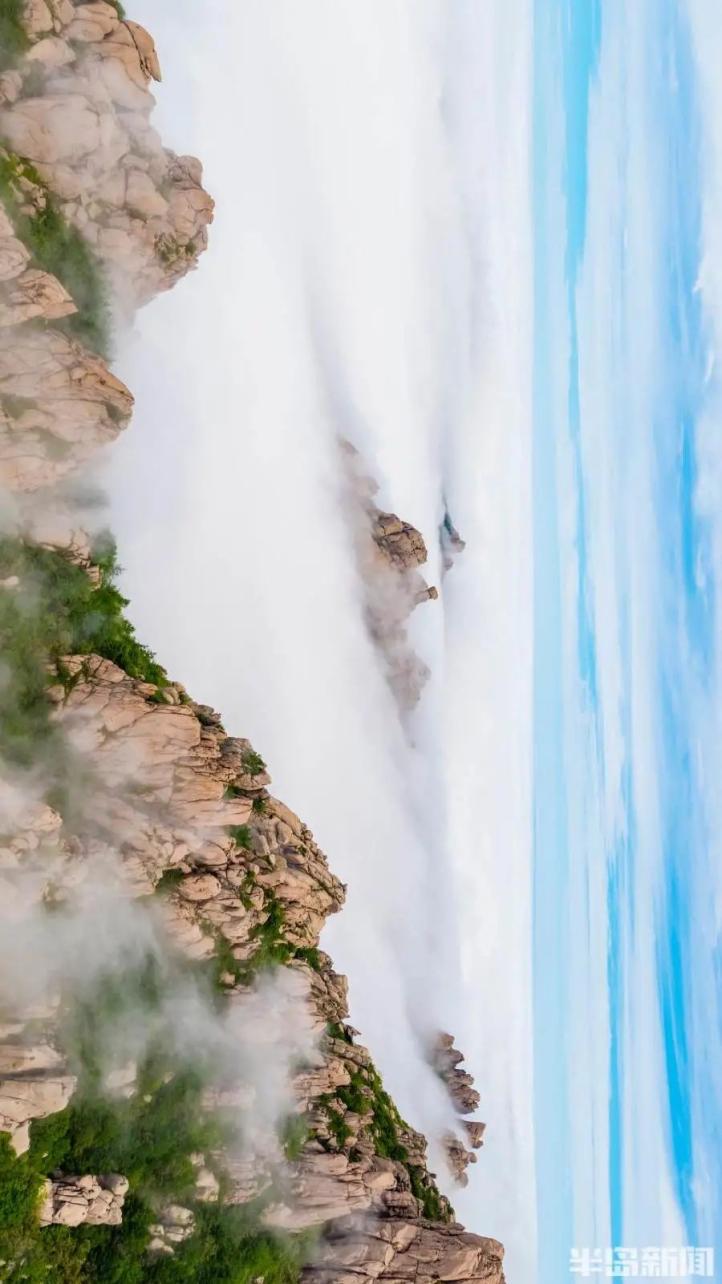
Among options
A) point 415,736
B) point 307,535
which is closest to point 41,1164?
point 307,535

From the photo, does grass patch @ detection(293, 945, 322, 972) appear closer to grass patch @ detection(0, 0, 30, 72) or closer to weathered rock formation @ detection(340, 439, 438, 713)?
weathered rock formation @ detection(340, 439, 438, 713)

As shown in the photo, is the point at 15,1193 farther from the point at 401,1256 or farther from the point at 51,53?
the point at 51,53

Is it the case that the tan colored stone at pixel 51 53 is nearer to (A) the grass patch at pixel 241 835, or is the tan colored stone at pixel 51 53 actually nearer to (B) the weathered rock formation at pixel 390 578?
(B) the weathered rock formation at pixel 390 578

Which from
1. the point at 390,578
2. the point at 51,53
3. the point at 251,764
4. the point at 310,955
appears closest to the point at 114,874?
the point at 251,764

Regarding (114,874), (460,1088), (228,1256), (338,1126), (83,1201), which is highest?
(114,874)

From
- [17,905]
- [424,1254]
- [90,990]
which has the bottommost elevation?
[424,1254]

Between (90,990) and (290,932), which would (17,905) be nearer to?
(90,990)
